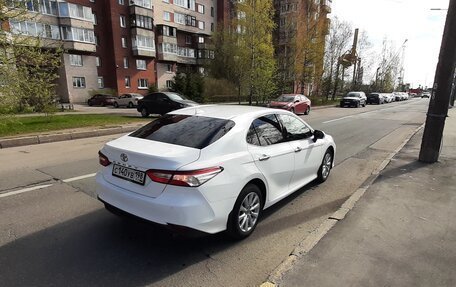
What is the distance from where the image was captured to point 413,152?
8.38 metres

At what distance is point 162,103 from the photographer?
61.0 feet

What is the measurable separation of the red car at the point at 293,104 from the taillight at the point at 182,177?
19464mm

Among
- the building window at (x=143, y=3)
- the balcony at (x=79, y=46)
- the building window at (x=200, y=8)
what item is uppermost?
the building window at (x=200, y=8)

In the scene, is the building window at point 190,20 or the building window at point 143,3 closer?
the building window at point 143,3

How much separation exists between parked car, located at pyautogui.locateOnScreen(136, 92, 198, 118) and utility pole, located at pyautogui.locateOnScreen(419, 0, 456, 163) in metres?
12.9

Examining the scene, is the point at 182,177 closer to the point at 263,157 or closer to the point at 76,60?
the point at 263,157

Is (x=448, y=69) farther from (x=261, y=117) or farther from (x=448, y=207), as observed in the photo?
(x=261, y=117)

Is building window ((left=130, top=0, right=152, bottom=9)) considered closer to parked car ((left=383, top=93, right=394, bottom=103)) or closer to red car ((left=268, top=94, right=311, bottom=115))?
red car ((left=268, top=94, right=311, bottom=115))

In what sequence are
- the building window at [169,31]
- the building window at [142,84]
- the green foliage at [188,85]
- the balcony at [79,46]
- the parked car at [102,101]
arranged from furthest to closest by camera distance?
the building window at [169,31] → the building window at [142,84] → the balcony at [79,46] → the parked car at [102,101] → the green foliage at [188,85]

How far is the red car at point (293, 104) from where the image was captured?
22406 mm

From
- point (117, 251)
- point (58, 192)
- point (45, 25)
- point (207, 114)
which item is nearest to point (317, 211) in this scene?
point (207, 114)

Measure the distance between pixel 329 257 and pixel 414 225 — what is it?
1584mm

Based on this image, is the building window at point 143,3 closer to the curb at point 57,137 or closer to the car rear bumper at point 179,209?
the curb at point 57,137

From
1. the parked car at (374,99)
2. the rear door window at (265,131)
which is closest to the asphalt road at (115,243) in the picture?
the rear door window at (265,131)
